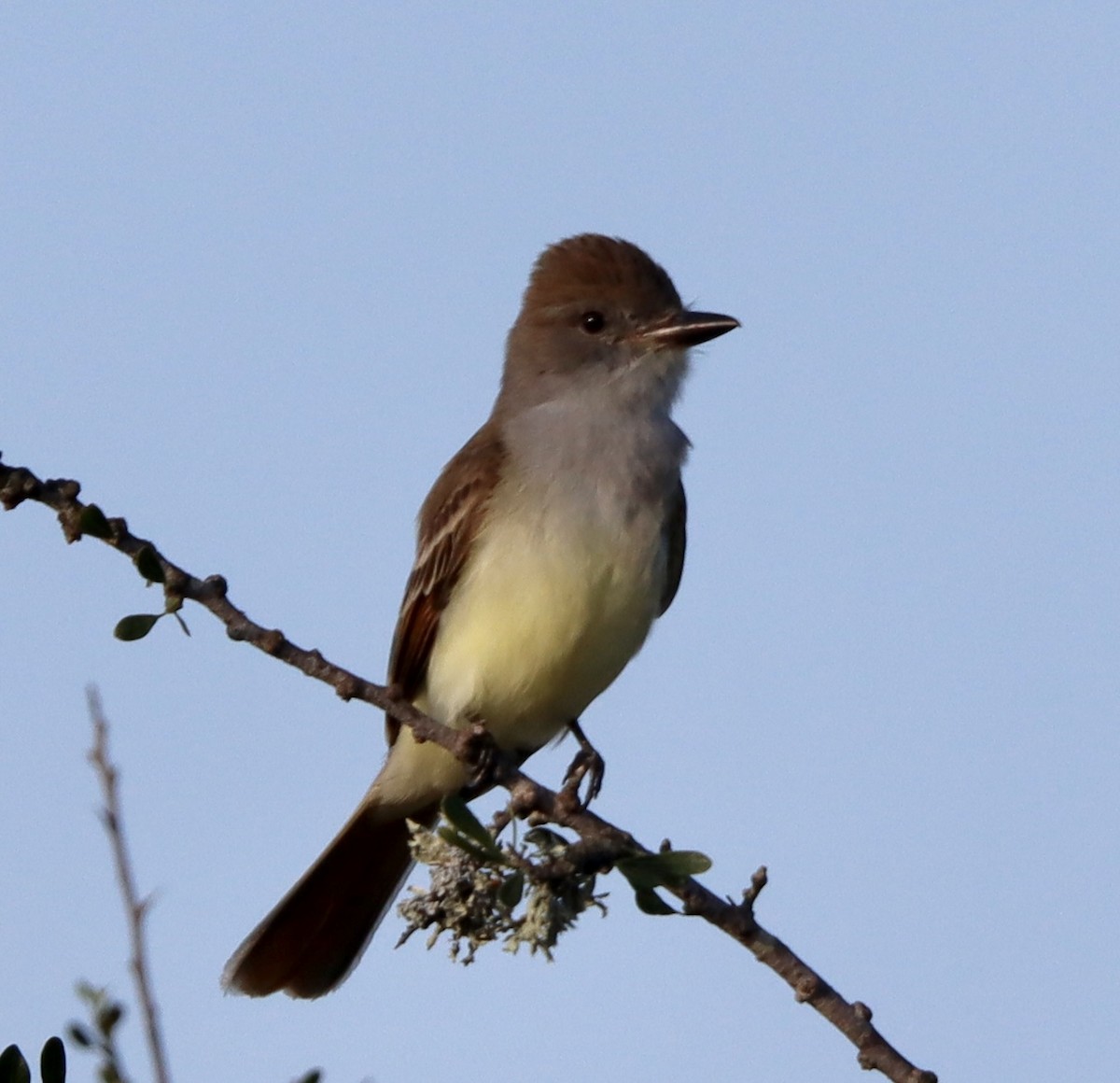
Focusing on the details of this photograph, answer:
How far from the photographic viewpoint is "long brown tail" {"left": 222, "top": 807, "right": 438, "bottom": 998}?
17.7 ft

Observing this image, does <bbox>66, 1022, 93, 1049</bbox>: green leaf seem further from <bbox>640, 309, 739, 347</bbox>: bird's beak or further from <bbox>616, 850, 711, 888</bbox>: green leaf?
<bbox>640, 309, 739, 347</bbox>: bird's beak

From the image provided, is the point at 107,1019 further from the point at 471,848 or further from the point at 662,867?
the point at 662,867

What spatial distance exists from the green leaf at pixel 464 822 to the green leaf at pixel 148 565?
0.60m

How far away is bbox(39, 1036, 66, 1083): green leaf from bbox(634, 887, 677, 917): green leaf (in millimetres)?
960

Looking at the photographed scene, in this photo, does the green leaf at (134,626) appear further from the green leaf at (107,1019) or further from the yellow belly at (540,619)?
the yellow belly at (540,619)

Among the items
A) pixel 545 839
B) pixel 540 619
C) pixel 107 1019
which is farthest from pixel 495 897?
pixel 540 619

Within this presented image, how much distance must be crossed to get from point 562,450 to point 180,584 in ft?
8.95

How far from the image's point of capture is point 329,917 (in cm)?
563

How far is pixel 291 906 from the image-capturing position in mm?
5594

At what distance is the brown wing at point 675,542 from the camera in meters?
5.69

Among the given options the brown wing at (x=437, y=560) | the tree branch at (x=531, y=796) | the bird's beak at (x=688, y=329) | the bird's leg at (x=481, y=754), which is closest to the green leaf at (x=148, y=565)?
the tree branch at (x=531, y=796)

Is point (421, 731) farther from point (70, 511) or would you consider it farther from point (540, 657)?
point (540, 657)

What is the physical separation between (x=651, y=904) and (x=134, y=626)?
39.0 inches

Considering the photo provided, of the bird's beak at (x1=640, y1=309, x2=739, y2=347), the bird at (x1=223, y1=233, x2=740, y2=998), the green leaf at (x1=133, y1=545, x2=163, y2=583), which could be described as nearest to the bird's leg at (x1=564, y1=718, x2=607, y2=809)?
the bird at (x1=223, y1=233, x2=740, y2=998)
